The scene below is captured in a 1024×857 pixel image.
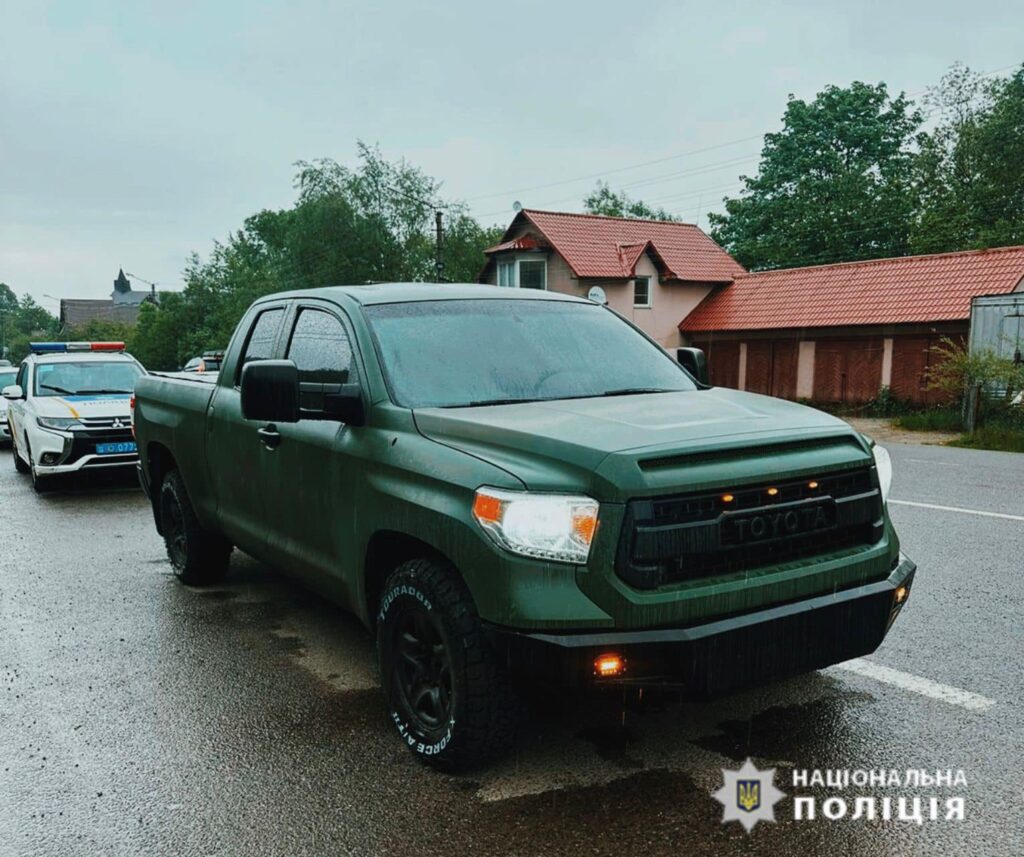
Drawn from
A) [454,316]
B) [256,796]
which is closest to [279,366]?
[454,316]

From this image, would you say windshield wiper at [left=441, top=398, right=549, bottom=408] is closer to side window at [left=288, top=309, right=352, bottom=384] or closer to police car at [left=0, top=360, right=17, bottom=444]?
side window at [left=288, top=309, right=352, bottom=384]

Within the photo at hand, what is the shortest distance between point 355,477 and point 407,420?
374mm

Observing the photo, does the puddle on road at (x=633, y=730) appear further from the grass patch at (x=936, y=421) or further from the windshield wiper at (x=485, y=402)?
the grass patch at (x=936, y=421)

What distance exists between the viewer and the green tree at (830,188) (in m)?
48.4

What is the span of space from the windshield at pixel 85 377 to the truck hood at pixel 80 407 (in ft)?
1.18

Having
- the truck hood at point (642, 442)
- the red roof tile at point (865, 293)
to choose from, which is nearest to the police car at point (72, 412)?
the truck hood at point (642, 442)

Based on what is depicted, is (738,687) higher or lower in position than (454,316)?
lower

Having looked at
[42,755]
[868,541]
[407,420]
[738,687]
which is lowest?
[42,755]

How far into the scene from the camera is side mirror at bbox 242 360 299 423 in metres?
3.90

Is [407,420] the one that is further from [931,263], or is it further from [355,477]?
[931,263]

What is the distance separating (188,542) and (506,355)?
120 inches

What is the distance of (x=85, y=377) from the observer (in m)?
12.5

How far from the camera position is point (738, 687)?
318 cm

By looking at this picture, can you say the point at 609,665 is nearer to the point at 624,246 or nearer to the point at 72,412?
the point at 72,412
